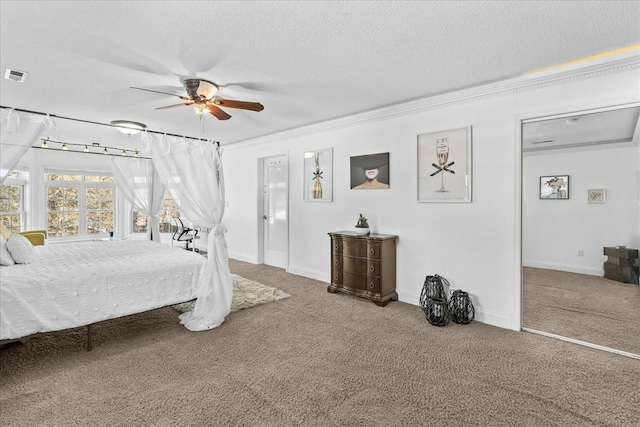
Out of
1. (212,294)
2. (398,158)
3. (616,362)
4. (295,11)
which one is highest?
(295,11)

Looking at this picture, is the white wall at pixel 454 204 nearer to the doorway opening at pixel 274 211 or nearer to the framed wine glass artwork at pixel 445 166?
the framed wine glass artwork at pixel 445 166

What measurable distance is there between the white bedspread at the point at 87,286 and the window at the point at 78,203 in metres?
3.84

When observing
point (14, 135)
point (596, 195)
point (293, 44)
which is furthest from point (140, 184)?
point (596, 195)

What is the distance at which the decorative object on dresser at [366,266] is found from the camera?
3.97 metres

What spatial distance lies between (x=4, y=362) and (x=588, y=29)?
5155 millimetres

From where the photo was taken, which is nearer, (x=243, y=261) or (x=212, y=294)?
(x=212, y=294)

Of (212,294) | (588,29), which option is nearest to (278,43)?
(588,29)

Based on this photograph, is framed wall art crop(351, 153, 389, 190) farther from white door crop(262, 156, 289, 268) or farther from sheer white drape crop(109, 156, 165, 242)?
sheer white drape crop(109, 156, 165, 242)

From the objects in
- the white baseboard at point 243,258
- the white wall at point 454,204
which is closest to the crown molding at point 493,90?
the white wall at point 454,204

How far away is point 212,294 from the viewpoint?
3383 mm

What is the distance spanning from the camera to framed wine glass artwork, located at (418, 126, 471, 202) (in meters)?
3.57

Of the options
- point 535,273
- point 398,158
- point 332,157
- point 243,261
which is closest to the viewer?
point 398,158

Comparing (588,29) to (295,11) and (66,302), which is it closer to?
(295,11)

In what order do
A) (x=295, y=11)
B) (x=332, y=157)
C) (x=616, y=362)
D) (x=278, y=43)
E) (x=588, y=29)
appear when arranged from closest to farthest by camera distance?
(x=295, y=11)
(x=588, y=29)
(x=278, y=43)
(x=616, y=362)
(x=332, y=157)
